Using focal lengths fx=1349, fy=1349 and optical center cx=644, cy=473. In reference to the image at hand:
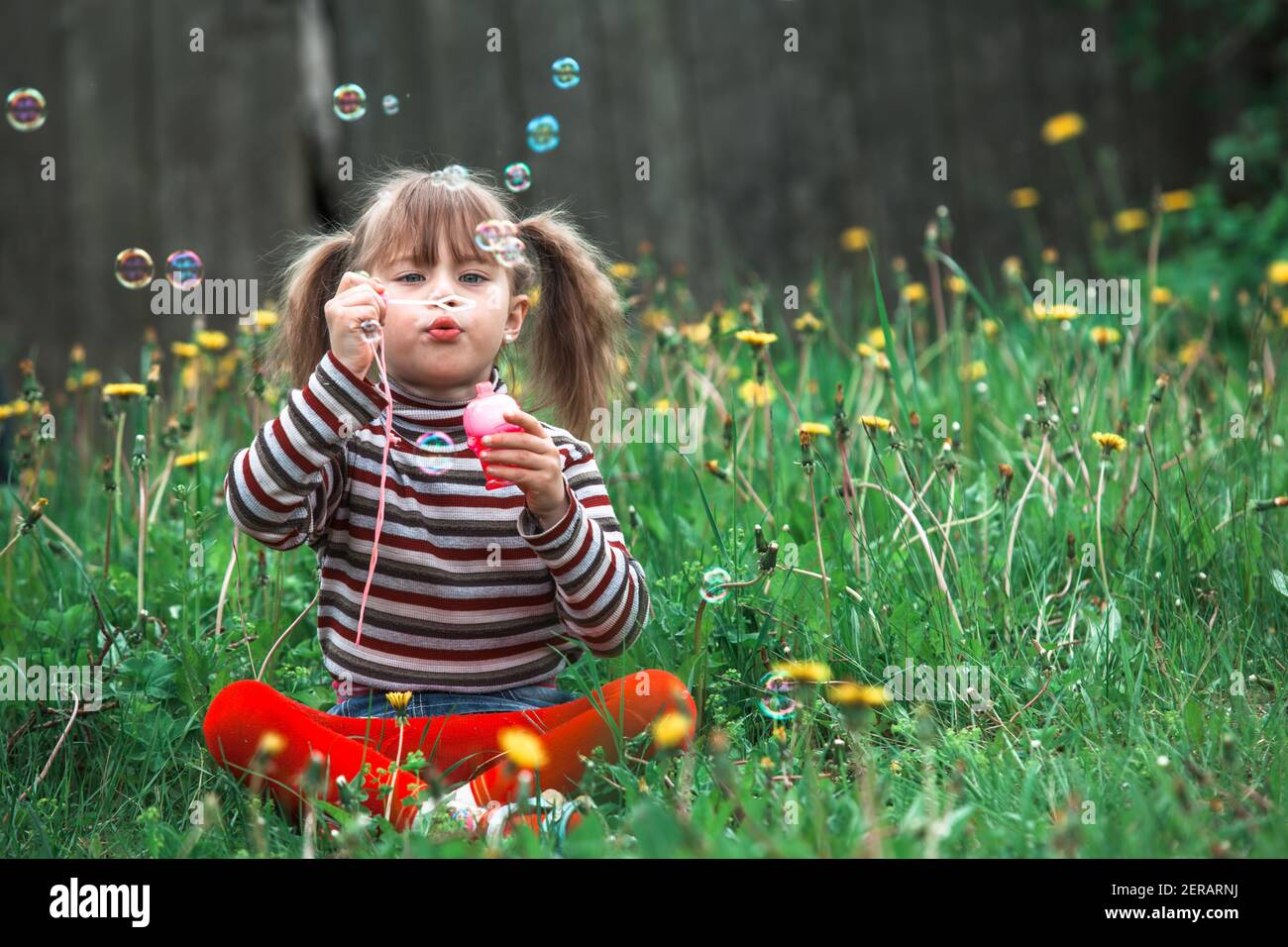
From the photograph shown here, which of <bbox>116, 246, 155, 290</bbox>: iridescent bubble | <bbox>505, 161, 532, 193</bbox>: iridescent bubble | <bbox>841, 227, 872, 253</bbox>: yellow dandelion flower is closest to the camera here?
<bbox>505, 161, 532, 193</bbox>: iridescent bubble

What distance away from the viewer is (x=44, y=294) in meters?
4.79

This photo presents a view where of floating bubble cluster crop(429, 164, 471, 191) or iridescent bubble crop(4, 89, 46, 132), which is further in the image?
iridescent bubble crop(4, 89, 46, 132)

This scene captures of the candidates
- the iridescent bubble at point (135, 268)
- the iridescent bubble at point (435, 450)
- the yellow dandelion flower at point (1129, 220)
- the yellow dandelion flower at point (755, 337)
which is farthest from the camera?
the yellow dandelion flower at point (1129, 220)

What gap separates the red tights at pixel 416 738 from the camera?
1711 millimetres

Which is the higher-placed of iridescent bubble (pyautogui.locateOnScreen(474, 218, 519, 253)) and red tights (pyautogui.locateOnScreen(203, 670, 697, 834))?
iridescent bubble (pyautogui.locateOnScreen(474, 218, 519, 253))

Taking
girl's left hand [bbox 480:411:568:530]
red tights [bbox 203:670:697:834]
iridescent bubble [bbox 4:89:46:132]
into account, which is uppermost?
iridescent bubble [bbox 4:89:46:132]

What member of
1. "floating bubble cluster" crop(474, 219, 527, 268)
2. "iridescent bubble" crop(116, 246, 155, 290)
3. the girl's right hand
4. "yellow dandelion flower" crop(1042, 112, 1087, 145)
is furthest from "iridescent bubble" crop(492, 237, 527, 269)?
"yellow dandelion flower" crop(1042, 112, 1087, 145)

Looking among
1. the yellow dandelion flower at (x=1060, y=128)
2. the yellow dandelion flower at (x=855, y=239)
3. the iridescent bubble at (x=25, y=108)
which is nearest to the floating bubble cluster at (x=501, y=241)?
the iridescent bubble at (x=25, y=108)

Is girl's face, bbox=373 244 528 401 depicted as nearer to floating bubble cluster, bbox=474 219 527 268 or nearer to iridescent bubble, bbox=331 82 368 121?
floating bubble cluster, bbox=474 219 527 268

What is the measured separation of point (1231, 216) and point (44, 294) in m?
4.21

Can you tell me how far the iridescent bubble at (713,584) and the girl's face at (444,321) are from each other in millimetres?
441

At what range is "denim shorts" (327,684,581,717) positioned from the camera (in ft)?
6.08

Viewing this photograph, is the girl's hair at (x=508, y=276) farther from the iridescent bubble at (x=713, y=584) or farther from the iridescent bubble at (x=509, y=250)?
the iridescent bubble at (x=713, y=584)
